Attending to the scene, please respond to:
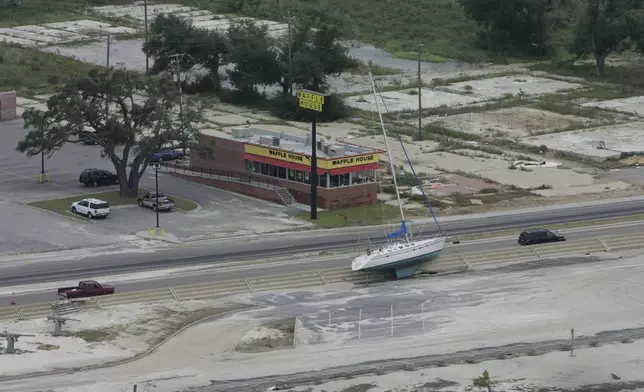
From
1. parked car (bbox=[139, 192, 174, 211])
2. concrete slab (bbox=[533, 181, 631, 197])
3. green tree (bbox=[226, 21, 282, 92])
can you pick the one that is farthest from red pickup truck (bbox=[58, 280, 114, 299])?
green tree (bbox=[226, 21, 282, 92])

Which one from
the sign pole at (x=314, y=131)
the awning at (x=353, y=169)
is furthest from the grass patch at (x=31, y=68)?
the awning at (x=353, y=169)

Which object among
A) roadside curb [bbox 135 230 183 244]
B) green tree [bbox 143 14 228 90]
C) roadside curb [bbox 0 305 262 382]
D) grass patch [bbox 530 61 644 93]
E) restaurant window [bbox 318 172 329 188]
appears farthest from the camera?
grass patch [bbox 530 61 644 93]

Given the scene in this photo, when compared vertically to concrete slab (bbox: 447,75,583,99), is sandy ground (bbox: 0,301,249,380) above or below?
below

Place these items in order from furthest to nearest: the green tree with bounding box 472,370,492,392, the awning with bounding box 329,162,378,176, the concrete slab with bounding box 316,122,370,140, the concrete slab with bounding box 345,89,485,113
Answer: the concrete slab with bounding box 345,89,485,113 → the concrete slab with bounding box 316,122,370,140 → the awning with bounding box 329,162,378,176 → the green tree with bounding box 472,370,492,392

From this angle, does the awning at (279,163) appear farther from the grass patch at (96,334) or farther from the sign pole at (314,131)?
the grass patch at (96,334)

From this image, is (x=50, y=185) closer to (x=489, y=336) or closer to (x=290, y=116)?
(x=290, y=116)

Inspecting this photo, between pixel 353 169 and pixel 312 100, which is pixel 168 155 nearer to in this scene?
pixel 353 169

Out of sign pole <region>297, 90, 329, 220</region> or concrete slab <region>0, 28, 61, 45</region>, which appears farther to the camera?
concrete slab <region>0, 28, 61, 45</region>

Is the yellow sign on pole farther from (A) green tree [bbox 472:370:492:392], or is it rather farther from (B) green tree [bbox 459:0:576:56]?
(B) green tree [bbox 459:0:576:56]
